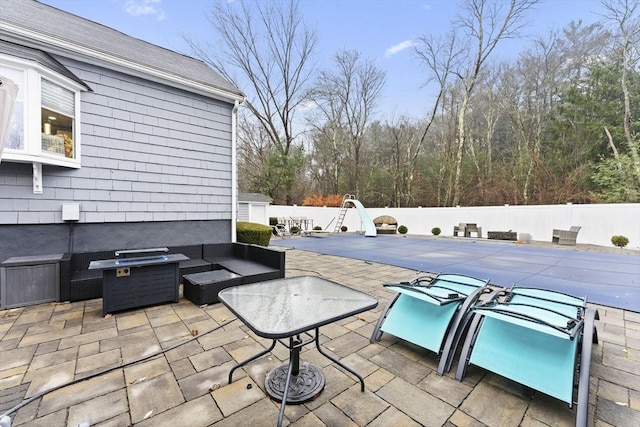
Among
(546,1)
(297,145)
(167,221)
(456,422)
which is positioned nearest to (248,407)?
(456,422)

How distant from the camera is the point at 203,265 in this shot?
4262 millimetres

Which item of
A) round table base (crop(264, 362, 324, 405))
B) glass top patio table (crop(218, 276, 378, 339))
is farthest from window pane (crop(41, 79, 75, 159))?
round table base (crop(264, 362, 324, 405))

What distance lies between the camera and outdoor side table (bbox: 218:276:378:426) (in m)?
1.53

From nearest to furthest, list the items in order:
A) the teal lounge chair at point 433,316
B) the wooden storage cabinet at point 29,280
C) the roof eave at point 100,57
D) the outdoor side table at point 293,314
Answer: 1. the outdoor side table at point 293,314
2. the teal lounge chair at point 433,316
3. the wooden storage cabinet at point 29,280
4. the roof eave at point 100,57

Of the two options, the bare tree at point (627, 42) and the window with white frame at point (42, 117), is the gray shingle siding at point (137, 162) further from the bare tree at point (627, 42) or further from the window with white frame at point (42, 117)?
the bare tree at point (627, 42)

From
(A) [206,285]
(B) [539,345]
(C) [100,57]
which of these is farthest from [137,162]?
(B) [539,345]

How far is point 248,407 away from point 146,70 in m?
4.83

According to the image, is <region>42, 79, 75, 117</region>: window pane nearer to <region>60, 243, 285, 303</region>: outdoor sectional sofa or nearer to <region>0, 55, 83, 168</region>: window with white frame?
<region>0, 55, 83, 168</region>: window with white frame

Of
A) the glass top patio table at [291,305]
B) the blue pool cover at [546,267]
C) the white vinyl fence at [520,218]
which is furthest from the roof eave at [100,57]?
the white vinyl fence at [520,218]

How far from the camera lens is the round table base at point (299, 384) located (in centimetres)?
177

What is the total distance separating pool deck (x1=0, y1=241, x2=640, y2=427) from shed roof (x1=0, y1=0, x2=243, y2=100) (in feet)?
11.3

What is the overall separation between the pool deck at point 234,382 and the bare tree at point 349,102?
58.7 feet

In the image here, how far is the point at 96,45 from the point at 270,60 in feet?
54.4

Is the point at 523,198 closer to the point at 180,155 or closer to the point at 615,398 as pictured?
the point at 615,398
